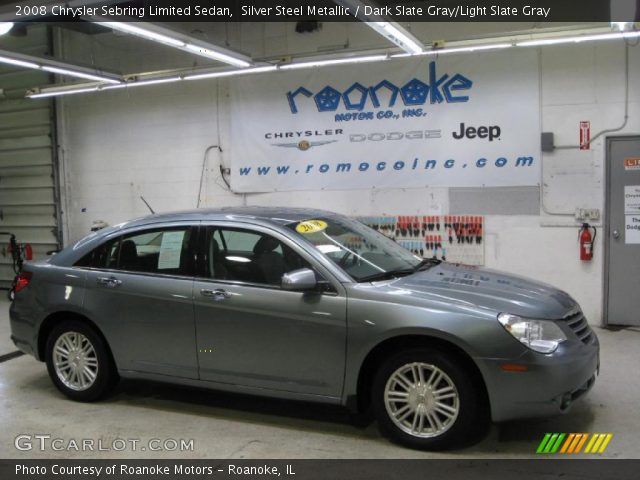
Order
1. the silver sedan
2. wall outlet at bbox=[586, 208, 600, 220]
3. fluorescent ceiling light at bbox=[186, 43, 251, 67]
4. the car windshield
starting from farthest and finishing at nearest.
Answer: wall outlet at bbox=[586, 208, 600, 220] → fluorescent ceiling light at bbox=[186, 43, 251, 67] → the car windshield → the silver sedan

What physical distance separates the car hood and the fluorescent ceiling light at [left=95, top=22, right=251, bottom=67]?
3.35m

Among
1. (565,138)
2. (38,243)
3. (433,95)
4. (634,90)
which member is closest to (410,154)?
(433,95)

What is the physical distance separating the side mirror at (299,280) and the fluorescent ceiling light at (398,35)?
2.58 meters

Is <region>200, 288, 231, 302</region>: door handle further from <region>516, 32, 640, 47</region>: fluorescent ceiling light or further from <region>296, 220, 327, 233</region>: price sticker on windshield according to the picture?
<region>516, 32, 640, 47</region>: fluorescent ceiling light

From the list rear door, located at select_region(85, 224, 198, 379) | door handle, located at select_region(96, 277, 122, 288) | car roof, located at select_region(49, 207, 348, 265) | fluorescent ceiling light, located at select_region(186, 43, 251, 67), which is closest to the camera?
rear door, located at select_region(85, 224, 198, 379)

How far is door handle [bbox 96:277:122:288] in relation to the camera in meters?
4.36

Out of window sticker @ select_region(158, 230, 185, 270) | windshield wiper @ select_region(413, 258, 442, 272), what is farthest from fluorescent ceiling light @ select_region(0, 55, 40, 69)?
windshield wiper @ select_region(413, 258, 442, 272)

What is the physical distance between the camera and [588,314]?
6805mm

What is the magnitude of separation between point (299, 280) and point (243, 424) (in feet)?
3.81

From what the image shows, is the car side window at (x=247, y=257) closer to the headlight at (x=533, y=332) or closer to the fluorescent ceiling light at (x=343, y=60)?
the headlight at (x=533, y=332)

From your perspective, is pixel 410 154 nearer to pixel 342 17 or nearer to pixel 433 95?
pixel 433 95

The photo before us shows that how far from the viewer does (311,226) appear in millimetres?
4238
